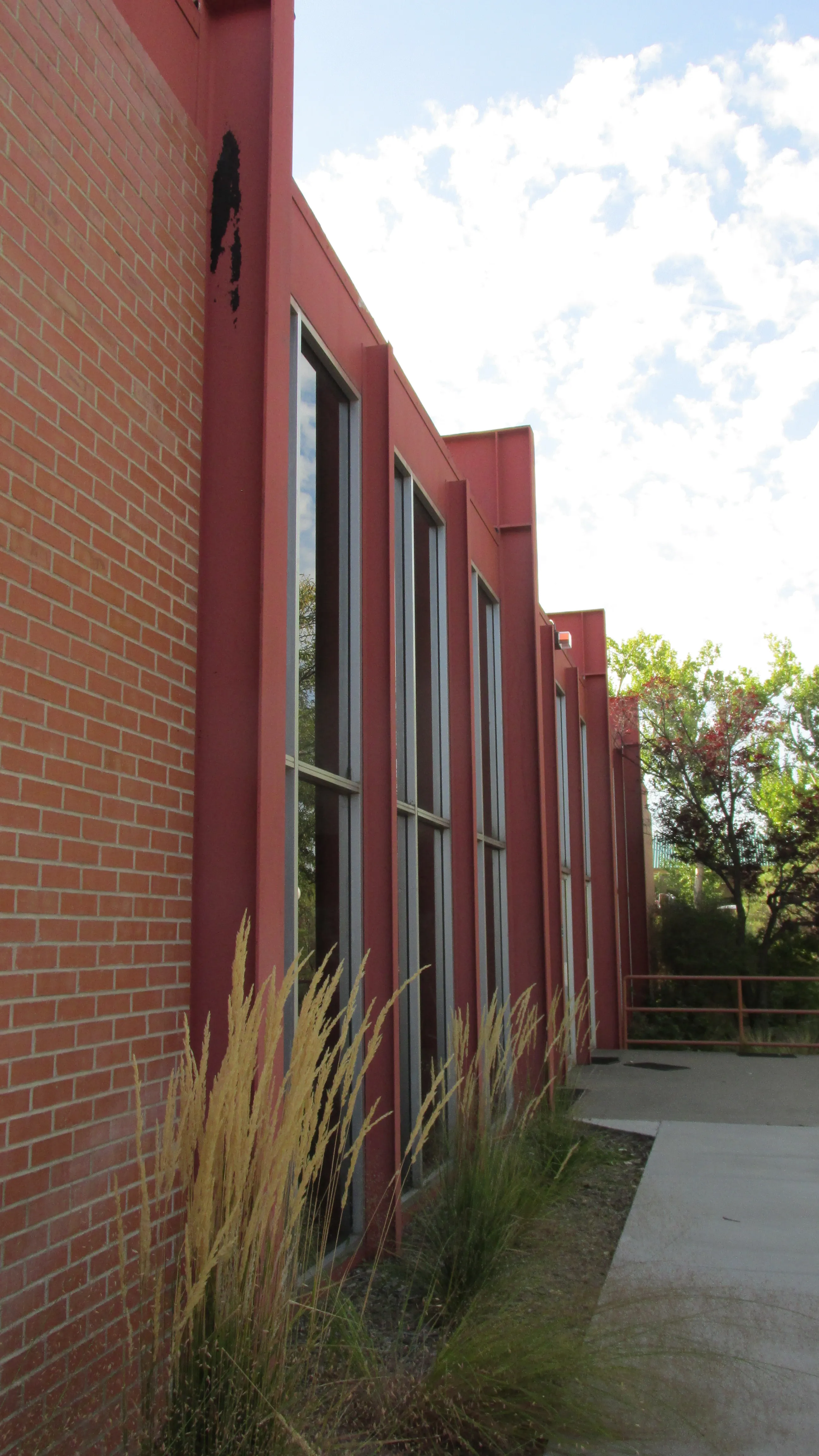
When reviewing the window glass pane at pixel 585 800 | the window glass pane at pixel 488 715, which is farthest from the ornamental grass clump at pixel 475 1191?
the window glass pane at pixel 585 800

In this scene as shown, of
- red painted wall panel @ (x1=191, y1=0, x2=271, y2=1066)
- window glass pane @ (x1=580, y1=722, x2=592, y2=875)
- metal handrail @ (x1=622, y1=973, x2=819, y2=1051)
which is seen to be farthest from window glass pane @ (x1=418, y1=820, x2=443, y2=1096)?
window glass pane @ (x1=580, y1=722, x2=592, y2=875)

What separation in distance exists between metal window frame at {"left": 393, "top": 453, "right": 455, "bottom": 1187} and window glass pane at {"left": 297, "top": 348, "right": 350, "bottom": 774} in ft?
2.50

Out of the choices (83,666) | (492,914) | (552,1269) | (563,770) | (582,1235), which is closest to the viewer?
(83,666)

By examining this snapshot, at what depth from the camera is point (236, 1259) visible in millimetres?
2658

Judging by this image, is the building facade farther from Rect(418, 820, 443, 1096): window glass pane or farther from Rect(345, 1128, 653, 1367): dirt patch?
Rect(345, 1128, 653, 1367): dirt patch

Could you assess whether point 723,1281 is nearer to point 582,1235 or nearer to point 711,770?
point 582,1235

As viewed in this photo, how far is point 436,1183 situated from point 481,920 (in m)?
3.49

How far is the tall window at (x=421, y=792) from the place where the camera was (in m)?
7.25

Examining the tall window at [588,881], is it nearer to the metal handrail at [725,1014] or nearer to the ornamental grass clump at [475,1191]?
the metal handrail at [725,1014]

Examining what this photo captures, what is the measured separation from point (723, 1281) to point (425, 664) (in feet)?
15.5

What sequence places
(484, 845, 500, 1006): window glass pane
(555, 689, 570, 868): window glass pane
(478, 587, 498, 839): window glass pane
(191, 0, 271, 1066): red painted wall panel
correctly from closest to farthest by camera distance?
(191, 0, 271, 1066): red painted wall panel
(484, 845, 500, 1006): window glass pane
(478, 587, 498, 839): window glass pane
(555, 689, 570, 868): window glass pane

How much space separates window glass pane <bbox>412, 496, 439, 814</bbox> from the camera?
26.7 ft

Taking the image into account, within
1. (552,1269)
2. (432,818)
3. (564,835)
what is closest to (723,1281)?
(552,1269)

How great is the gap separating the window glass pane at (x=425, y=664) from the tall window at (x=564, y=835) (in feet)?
14.4
